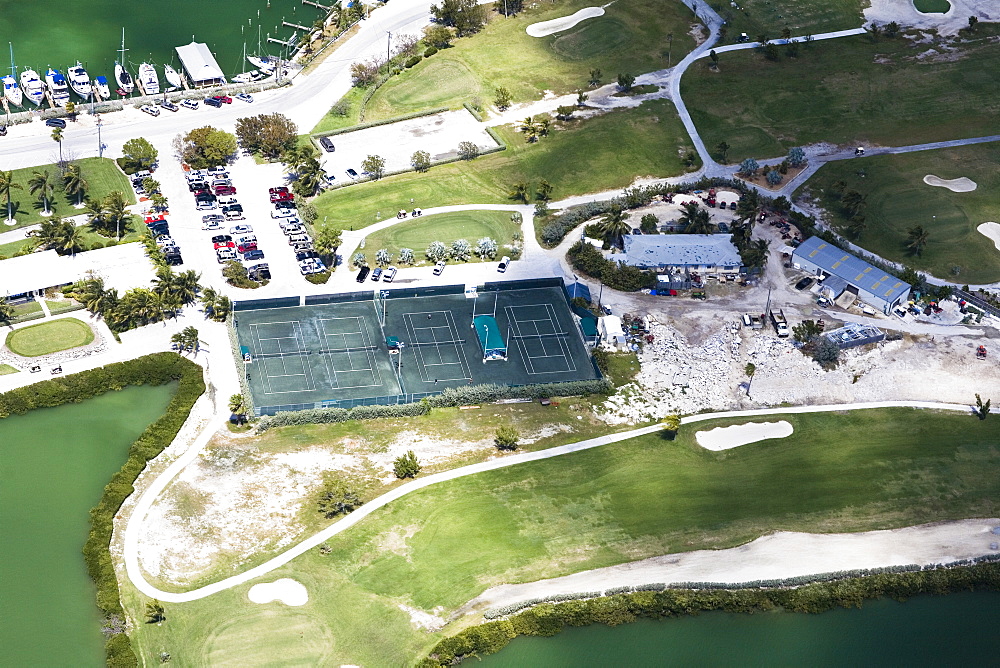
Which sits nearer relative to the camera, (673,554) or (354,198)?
(673,554)

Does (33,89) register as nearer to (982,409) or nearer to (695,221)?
(695,221)

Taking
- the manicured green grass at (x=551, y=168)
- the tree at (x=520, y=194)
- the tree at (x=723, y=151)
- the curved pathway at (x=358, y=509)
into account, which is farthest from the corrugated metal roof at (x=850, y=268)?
A: the tree at (x=520, y=194)

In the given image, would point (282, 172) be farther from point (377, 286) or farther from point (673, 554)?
point (673, 554)

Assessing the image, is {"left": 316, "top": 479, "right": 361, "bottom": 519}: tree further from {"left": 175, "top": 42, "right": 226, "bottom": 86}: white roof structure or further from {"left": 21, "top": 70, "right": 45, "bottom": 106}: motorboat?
{"left": 21, "top": 70, "right": 45, "bottom": 106}: motorboat

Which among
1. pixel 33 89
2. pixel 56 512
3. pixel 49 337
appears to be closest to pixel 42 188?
pixel 33 89

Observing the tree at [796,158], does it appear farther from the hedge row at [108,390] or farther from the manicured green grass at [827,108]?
the hedge row at [108,390]

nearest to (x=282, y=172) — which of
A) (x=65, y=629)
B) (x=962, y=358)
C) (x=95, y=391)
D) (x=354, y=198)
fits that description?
(x=354, y=198)
